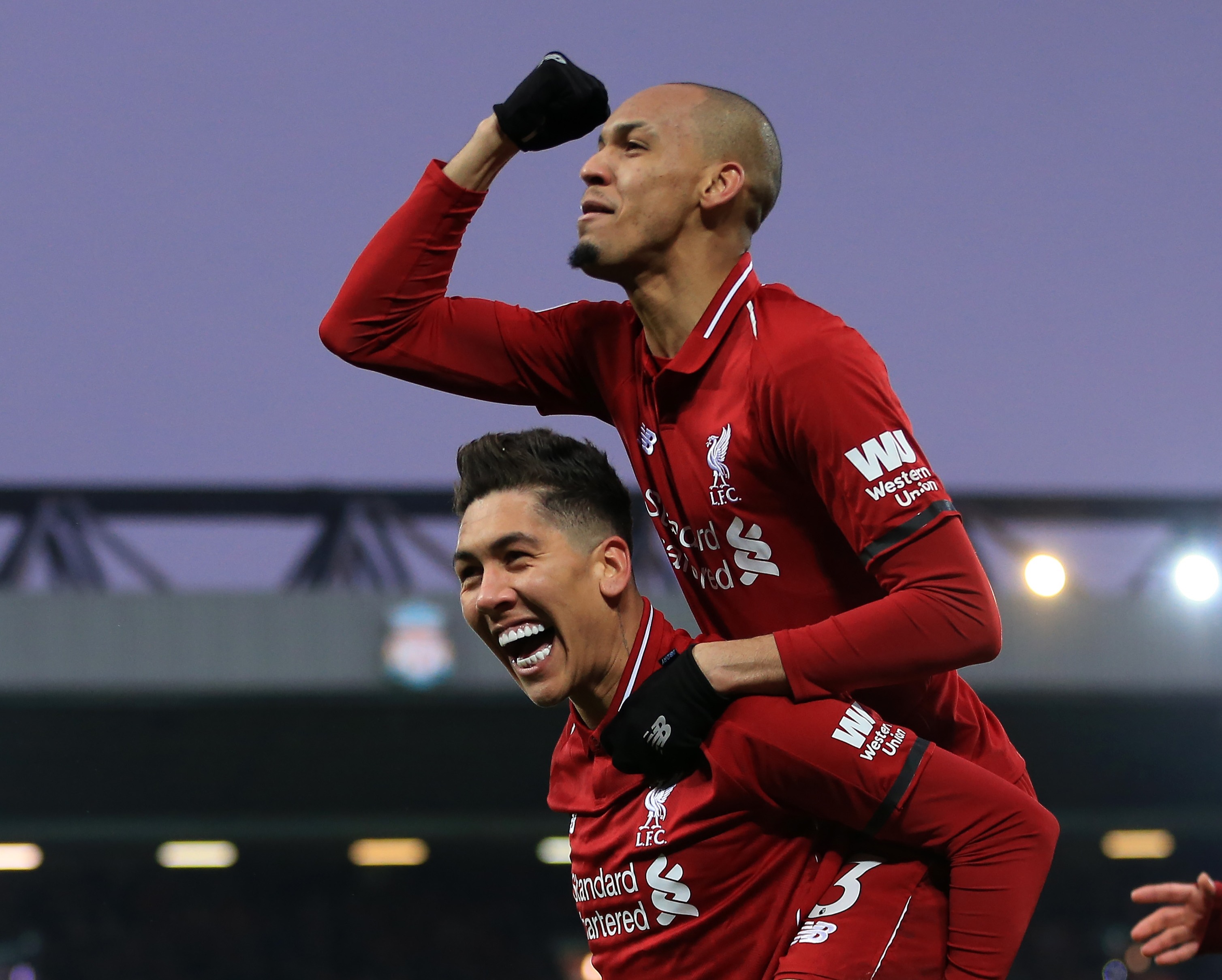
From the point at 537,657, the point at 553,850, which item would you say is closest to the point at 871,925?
the point at 537,657

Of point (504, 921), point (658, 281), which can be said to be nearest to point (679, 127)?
point (658, 281)

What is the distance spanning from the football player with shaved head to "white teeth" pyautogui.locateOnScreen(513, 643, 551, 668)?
166mm

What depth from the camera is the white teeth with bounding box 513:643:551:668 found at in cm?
256

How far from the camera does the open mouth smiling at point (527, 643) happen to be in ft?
8.38

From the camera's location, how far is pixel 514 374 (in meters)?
2.92

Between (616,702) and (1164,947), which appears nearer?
(616,702)

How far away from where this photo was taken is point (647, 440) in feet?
8.86

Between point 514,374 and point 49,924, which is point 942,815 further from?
point 49,924

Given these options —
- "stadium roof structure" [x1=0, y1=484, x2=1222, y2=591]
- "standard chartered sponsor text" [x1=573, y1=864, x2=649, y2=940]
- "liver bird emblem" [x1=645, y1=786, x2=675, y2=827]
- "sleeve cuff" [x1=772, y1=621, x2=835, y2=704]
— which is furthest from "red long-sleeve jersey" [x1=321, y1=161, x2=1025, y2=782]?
"stadium roof structure" [x1=0, y1=484, x2=1222, y2=591]

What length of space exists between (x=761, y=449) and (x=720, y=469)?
0.09 metres

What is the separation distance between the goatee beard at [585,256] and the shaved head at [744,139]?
0.28 m

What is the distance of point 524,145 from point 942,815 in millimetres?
1362

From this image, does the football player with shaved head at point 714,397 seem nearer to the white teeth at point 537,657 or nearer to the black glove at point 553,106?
the black glove at point 553,106

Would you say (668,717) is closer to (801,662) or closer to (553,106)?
(801,662)
